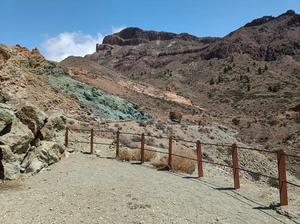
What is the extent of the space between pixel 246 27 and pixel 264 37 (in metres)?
17.9

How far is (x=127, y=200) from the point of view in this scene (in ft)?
25.3

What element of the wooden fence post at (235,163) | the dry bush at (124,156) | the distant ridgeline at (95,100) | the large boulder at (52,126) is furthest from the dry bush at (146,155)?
the distant ridgeline at (95,100)

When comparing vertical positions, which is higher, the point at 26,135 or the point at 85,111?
the point at 85,111

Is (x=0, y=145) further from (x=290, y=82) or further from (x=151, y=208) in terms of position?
(x=290, y=82)

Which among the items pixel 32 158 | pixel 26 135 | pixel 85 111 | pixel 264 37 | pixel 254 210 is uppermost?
pixel 264 37

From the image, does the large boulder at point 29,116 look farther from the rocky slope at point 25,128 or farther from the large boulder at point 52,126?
the large boulder at point 52,126

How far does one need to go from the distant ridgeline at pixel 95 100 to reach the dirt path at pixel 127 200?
2521 cm

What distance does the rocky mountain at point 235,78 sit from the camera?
1994 inches

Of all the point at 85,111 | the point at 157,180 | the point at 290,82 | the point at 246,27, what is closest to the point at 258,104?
the point at 290,82

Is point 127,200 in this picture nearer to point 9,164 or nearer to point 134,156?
point 9,164

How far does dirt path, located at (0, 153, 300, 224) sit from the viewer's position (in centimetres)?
657

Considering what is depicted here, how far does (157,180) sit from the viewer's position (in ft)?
34.3

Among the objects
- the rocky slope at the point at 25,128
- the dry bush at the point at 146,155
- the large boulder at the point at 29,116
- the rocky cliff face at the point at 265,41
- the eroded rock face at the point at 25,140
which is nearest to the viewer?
the eroded rock face at the point at 25,140

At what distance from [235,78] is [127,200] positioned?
85.6 meters
